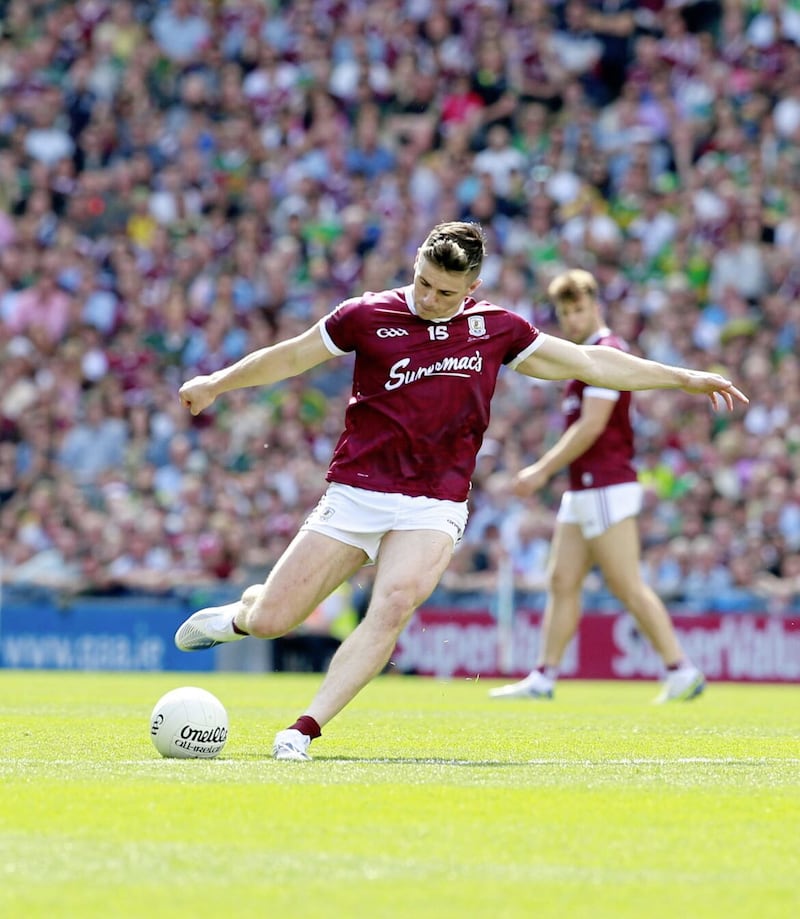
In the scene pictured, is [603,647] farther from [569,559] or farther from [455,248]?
[455,248]

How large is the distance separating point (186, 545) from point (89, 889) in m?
16.6

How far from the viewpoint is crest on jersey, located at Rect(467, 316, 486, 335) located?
8938mm

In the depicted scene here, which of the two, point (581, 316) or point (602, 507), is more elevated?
point (581, 316)

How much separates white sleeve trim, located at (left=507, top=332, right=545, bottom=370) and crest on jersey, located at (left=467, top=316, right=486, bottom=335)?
25 centimetres

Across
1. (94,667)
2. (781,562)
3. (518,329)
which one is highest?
(518,329)

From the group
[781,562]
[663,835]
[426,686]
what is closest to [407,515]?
[663,835]

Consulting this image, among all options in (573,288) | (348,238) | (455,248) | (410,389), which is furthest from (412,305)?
(348,238)

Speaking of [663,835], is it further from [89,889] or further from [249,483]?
[249,483]

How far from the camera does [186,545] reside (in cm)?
2142

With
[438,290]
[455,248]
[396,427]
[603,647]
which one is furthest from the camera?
[603,647]

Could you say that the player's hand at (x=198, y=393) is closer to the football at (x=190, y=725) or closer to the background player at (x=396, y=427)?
the background player at (x=396, y=427)

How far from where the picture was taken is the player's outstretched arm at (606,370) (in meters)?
9.12

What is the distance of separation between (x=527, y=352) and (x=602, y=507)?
15.0ft

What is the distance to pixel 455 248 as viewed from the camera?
8422 millimetres
